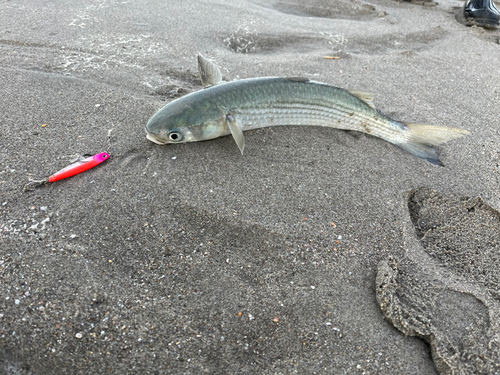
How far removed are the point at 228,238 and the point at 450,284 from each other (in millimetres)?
1617

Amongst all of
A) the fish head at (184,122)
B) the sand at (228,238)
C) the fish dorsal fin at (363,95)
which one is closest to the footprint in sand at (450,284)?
the sand at (228,238)

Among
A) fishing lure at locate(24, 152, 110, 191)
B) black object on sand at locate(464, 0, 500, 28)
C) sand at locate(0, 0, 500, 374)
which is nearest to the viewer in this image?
sand at locate(0, 0, 500, 374)

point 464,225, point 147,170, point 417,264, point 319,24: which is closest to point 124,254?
point 147,170

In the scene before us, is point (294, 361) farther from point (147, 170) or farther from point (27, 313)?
point (147, 170)

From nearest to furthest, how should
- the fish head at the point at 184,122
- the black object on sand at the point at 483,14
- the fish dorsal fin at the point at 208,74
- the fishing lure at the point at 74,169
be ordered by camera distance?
the fishing lure at the point at 74,169, the fish head at the point at 184,122, the fish dorsal fin at the point at 208,74, the black object on sand at the point at 483,14

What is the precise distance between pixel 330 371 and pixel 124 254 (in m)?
1.53

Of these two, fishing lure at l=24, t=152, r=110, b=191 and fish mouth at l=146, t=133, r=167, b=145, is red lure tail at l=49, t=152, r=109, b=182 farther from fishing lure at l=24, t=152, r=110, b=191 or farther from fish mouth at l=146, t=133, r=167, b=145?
fish mouth at l=146, t=133, r=167, b=145

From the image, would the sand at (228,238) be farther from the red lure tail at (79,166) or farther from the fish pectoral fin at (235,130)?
the fish pectoral fin at (235,130)

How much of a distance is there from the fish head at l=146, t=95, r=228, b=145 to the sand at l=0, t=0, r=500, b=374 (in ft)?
0.47

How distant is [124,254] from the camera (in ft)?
7.71

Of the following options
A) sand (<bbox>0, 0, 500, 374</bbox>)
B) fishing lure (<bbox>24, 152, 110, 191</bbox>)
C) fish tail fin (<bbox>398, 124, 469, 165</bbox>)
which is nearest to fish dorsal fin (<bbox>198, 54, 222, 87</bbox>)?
sand (<bbox>0, 0, 500, 374</bbox>)

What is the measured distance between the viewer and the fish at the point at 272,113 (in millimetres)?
2971

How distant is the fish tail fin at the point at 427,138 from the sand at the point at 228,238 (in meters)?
0.13

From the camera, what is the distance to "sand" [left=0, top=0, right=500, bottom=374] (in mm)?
1999
